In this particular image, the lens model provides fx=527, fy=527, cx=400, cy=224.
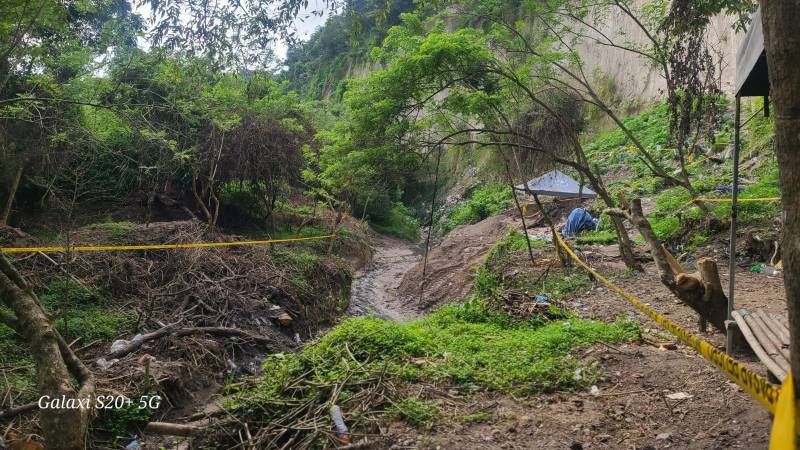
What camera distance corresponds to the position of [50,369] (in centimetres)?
348

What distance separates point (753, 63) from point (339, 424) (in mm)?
3774

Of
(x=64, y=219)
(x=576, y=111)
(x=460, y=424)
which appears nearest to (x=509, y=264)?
(x=460, y=424)

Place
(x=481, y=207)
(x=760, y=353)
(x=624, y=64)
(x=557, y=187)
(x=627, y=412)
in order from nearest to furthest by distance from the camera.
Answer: (x=760, y=353) → (x=627, y=412) → (x=557, y=187) → (x=624, y=64) → (x=481, y=207)

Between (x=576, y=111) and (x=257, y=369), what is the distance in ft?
53.4

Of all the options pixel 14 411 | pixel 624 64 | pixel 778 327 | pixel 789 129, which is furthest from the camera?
pixel 624 64

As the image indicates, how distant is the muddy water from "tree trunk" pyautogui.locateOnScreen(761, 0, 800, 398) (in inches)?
317

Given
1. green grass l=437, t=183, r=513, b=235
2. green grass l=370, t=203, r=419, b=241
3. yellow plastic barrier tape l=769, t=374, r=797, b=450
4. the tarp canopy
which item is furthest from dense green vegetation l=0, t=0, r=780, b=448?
green grass l=370, t=203, r=419, b=241

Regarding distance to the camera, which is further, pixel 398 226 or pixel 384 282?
pixel 398 226

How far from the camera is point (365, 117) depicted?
28.1 ft

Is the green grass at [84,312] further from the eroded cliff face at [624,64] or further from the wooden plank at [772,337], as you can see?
the eroded cliff face at [624,64]

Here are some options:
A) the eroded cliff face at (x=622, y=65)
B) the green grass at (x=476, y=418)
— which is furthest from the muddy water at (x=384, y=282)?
the eroded cliff face at (x=622, y=65)

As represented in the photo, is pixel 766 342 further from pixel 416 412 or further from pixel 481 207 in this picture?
pixel 481 207

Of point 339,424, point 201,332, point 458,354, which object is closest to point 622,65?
point 458,354

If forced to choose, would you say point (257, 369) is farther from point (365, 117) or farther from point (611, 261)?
point (611, 261)
